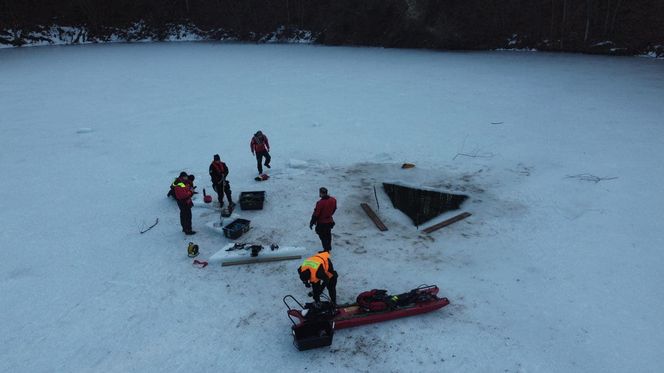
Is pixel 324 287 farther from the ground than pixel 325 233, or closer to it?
closer to it

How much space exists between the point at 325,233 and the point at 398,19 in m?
34.1

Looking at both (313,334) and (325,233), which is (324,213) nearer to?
(325,233)

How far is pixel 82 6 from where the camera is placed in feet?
157

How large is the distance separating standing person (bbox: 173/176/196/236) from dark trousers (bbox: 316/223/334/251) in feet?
9.71

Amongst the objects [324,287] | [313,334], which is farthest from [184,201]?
[313,334]

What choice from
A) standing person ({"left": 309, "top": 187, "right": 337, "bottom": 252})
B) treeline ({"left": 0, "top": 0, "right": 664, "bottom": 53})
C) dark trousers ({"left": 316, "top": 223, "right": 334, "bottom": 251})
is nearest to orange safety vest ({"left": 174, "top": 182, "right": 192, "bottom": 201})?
standing person ({"left": 309, "top": 187, "right": 337, "bottom": 252})

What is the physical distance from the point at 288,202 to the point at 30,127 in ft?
41.1

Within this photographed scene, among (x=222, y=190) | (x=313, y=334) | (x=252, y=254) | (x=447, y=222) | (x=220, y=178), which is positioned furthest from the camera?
A: (x=222, y=190)

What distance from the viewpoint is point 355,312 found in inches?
248

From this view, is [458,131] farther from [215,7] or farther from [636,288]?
[215,7]

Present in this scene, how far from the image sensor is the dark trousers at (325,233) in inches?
306

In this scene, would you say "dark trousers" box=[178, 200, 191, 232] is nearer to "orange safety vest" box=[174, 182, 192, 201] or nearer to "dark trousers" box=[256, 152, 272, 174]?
"orange safety vest" box=[174, 182, 192, 201]

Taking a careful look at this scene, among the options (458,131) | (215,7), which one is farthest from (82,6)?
(458,131)

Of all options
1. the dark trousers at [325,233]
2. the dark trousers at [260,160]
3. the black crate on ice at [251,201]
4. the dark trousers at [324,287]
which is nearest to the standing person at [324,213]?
the dark trousers at [325,233]
